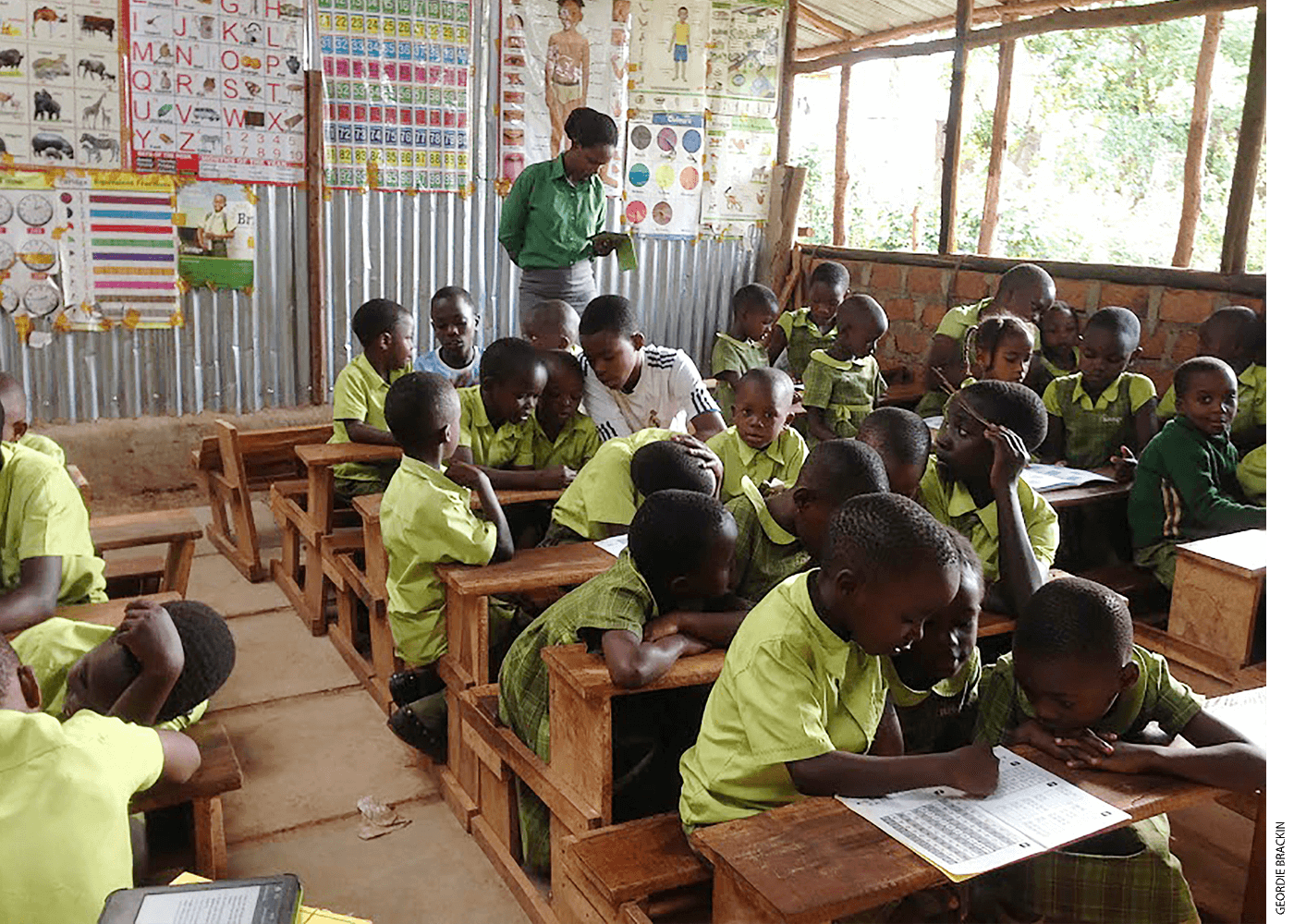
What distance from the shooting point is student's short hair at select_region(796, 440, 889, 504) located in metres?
2.33

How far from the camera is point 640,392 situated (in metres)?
3.97

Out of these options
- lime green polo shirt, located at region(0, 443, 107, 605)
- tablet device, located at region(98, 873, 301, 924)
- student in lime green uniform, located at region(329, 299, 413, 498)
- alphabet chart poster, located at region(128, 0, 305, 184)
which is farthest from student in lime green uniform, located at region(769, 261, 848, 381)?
tablet device, located at region(98, 873, 301, 924)

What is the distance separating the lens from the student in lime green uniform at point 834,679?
171 cm

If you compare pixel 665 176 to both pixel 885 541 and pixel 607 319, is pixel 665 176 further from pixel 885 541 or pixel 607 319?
pixel 885 541

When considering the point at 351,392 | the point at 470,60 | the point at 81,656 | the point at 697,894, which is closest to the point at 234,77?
the point at 470,60

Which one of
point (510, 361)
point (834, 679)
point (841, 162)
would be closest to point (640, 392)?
point (510, 361)

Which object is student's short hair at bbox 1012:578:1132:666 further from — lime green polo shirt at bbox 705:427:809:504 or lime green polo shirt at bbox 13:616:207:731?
lime green polo shirt at bbox 13:616:207:731

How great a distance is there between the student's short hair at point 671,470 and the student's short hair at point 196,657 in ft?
3.57

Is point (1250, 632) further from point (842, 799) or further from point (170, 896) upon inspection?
point (170, 896)

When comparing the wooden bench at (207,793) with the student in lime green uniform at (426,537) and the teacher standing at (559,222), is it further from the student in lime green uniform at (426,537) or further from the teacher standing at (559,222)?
the teacher standing at (559,222)

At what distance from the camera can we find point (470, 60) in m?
6.13

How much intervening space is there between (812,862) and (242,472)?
3.69 meters

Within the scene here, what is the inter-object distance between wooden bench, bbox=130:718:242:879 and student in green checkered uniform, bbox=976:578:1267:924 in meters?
1.54
